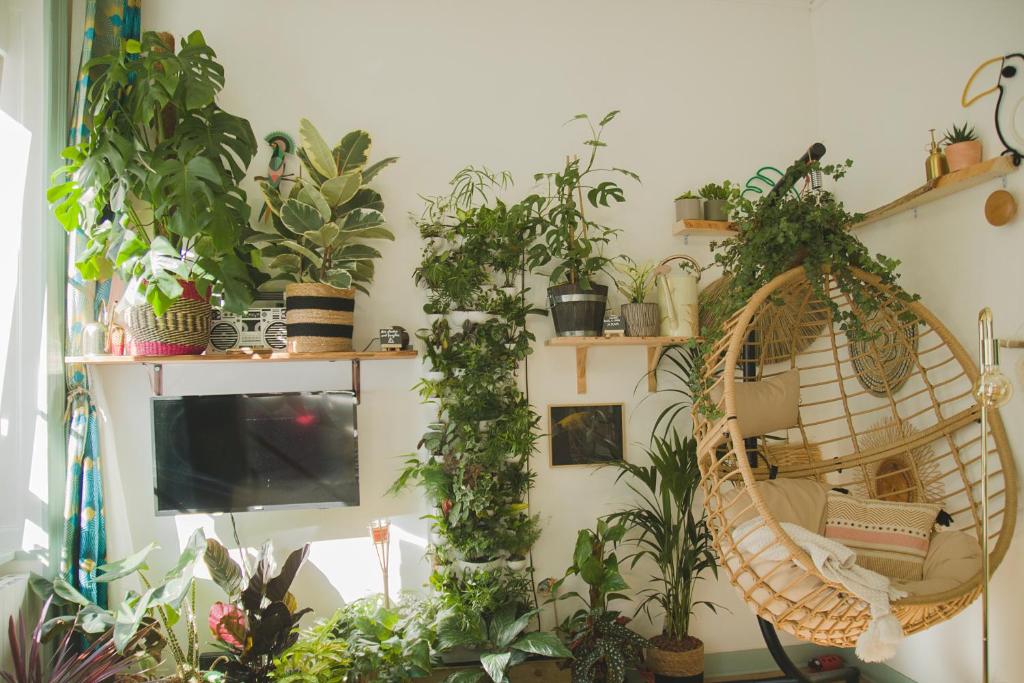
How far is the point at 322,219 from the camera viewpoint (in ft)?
8.80

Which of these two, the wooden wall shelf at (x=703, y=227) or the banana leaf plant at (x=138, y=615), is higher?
the wooden wall shelf at (x=703, y=227)

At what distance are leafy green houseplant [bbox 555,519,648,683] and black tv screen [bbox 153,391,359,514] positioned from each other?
1.08 metres

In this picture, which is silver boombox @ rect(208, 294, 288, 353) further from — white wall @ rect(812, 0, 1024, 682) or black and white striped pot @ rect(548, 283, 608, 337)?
white wall @ rect(812, 0, 1024, 682)

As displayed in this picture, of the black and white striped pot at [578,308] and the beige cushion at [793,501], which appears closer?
the beige cushion at [793,501]

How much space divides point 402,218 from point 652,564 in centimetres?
216

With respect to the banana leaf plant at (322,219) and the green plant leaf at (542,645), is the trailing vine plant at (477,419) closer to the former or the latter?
the green plant leaf at (542,645)

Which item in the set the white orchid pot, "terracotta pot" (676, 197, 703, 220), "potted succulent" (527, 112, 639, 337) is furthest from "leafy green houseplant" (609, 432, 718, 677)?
"terracotta pot" (676, 197, 703, 220)

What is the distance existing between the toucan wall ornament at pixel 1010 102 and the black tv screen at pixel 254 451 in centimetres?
284

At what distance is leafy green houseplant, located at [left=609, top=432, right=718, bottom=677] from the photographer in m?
2.89

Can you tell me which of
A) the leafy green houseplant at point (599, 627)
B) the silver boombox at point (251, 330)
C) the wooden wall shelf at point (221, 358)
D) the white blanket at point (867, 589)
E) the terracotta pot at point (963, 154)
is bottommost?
the leafy green houseplant at point (599, 627)

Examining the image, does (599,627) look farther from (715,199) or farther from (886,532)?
(715,199)

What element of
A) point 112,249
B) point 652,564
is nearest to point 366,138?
point 112,249

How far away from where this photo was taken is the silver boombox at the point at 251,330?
9.00 feet

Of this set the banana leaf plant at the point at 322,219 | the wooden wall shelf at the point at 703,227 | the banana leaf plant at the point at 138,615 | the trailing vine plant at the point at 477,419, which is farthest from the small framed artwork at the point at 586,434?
the banana leaf plant at the point at 138,615
